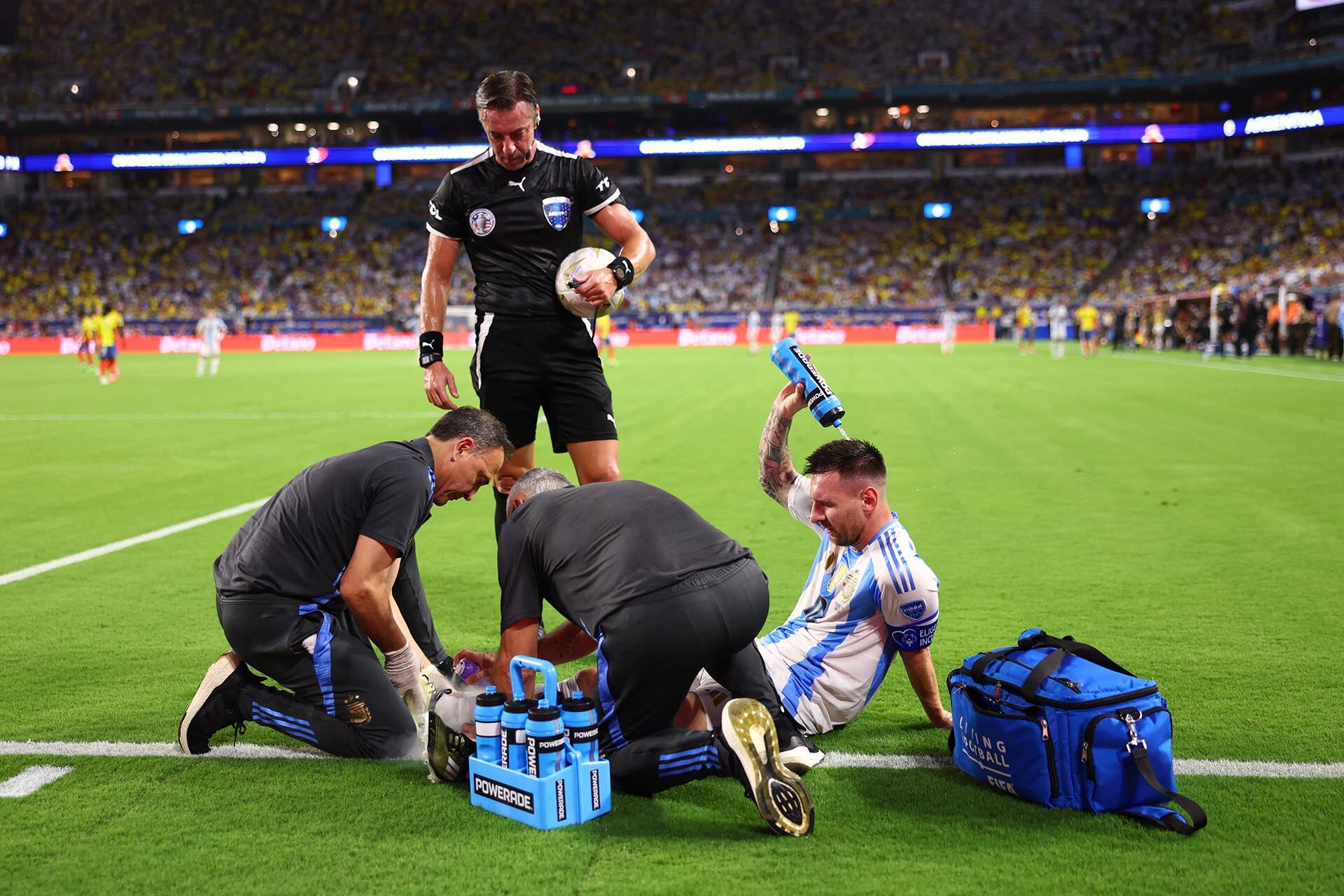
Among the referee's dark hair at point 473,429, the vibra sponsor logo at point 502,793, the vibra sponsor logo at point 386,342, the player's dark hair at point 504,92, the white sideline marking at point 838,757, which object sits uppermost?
the player's dark hair at point 504,92

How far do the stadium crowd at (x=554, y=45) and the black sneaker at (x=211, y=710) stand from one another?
189 ft

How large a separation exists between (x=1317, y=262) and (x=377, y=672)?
50.7 m

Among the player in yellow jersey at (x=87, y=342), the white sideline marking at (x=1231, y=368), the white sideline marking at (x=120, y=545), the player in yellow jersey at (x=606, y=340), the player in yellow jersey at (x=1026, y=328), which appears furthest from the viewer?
the player in yellow jersey at (x=1026, y=328)

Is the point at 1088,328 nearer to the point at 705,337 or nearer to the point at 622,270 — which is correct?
the point at 705,337

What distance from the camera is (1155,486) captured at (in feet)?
34.4

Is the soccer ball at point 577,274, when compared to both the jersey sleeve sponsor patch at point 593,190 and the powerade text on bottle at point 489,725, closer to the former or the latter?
the jersey sleeve sponsor patch at point 593,190

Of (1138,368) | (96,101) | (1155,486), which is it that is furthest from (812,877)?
(96,101)

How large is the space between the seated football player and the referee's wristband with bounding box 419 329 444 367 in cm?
200

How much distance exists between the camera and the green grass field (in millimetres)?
3221

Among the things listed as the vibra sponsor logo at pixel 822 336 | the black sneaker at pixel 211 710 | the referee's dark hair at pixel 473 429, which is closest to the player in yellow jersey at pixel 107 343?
the black sneaker at pixel 211 710

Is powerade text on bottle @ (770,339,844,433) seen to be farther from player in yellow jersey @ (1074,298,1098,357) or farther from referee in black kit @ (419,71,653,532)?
player in yellow jersey @ (1074,298,1098,357)

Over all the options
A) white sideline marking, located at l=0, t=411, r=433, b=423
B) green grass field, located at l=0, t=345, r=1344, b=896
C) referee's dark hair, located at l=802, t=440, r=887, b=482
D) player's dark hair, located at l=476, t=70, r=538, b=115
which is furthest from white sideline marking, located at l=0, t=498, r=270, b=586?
white sideline marking, located at l=0, t=411, r=433, b=423

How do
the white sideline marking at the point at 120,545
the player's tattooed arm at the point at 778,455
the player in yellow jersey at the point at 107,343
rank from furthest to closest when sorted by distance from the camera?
1. the player in yellow jersey at the point at 107,343
2. the white sideline marking at the point at 120,545
3. the player's tattooed arm at the point at 778,455

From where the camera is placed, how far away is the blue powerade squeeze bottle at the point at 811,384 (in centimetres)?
441
